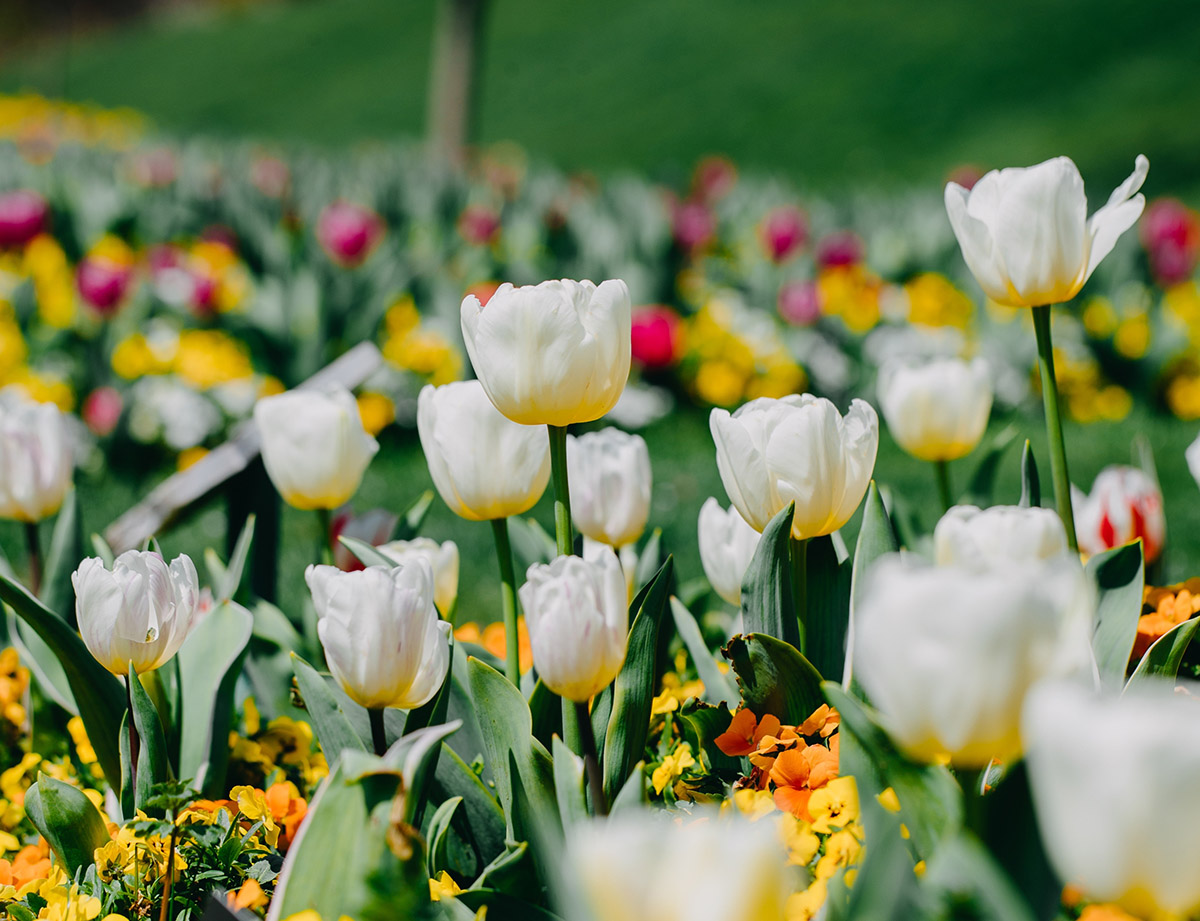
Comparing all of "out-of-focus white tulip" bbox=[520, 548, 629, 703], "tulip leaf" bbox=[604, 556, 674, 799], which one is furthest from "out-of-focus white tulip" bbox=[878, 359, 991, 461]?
"out-of-focus white tulip" bbox=[520, 548, 629, 703]

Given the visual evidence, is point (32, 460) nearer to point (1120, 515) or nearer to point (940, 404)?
point (940, 404)

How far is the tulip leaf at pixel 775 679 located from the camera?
1.06m

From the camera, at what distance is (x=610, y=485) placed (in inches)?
51.1

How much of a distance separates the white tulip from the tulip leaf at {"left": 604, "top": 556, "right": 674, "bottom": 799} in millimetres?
163

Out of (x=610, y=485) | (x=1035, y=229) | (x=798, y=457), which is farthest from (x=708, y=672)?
(x=1035, y=229)

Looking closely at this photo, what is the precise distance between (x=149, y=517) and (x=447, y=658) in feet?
2.01

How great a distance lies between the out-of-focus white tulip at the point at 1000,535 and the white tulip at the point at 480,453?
1.36 feet

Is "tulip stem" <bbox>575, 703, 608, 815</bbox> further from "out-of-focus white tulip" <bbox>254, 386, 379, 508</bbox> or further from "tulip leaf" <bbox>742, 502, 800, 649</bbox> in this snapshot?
"out-of-focus white tulip" <bbox>254, 386, 379, 508</bbox>

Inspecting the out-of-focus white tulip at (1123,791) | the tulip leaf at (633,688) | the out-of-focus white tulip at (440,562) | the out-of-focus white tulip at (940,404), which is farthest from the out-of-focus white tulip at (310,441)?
the out-of-focus white tulip at (1123,791)

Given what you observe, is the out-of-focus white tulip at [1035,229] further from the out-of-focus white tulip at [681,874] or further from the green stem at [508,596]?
the out-of-focus white tulip at [681,874]

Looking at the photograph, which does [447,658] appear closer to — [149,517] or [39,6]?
[149,517]

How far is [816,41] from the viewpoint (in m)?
17.8

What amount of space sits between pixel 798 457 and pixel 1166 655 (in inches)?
16.7

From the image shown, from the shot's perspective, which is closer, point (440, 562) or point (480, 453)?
point (480, 453)
